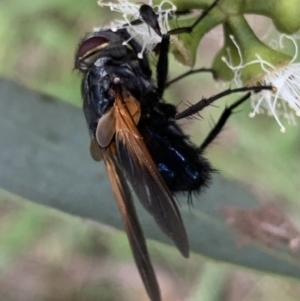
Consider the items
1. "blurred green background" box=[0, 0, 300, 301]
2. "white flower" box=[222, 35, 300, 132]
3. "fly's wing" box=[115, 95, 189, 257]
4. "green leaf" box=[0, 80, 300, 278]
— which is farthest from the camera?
"blurred green background" box=[0, 0, 300, 301]

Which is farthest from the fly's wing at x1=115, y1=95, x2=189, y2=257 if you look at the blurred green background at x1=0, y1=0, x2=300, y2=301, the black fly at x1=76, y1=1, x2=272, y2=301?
the blurred green background at x1=0, y1=0, x2=300, y2=301

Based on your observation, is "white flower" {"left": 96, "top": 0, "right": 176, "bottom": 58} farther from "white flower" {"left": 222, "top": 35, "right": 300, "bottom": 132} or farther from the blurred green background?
the blurred green background

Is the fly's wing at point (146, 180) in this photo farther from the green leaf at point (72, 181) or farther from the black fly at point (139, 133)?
the green leaf at point (72, 181)

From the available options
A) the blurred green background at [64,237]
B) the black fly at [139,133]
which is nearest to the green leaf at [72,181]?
the black fly at [139,133]

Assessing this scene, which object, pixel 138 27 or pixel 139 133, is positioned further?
pixel 138 27

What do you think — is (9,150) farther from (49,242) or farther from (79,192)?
(49,242)

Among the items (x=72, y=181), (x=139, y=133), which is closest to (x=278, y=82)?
(x=139, y=133)

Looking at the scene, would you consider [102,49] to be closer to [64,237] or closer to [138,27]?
[138,27]
